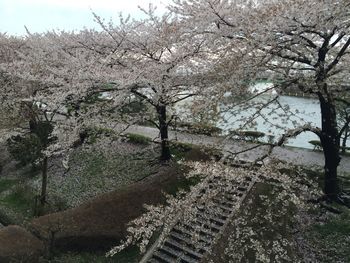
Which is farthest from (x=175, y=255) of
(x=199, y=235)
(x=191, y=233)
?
(x=199, y=235)

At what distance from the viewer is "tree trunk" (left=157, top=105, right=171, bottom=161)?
14.1 m

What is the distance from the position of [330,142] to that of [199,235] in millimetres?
4511

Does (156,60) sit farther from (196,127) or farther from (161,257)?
(161,257)

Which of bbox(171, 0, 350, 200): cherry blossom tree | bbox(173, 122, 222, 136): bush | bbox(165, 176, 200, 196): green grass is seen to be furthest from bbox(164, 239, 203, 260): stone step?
bbox(173, 122, 222, 136): bush

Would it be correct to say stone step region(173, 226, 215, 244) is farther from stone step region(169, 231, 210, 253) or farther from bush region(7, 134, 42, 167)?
bush region(7, 134, 42, 167)

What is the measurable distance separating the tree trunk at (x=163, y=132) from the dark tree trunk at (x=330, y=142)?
5.31 meters

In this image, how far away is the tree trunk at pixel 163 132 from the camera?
14113 mm

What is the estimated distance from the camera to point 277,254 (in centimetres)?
895

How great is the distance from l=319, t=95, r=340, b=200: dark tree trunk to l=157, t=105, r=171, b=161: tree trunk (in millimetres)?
5314

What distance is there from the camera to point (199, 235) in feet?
31.2

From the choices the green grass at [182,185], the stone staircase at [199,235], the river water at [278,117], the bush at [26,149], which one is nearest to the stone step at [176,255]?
the stone staircase at [199,235]

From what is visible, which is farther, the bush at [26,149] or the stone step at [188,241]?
the bush at [26,149]

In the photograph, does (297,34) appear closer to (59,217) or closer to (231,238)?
(231,238)

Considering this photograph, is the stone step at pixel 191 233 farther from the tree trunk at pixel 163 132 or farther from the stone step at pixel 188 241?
the tree trunk at pixel 163 132
